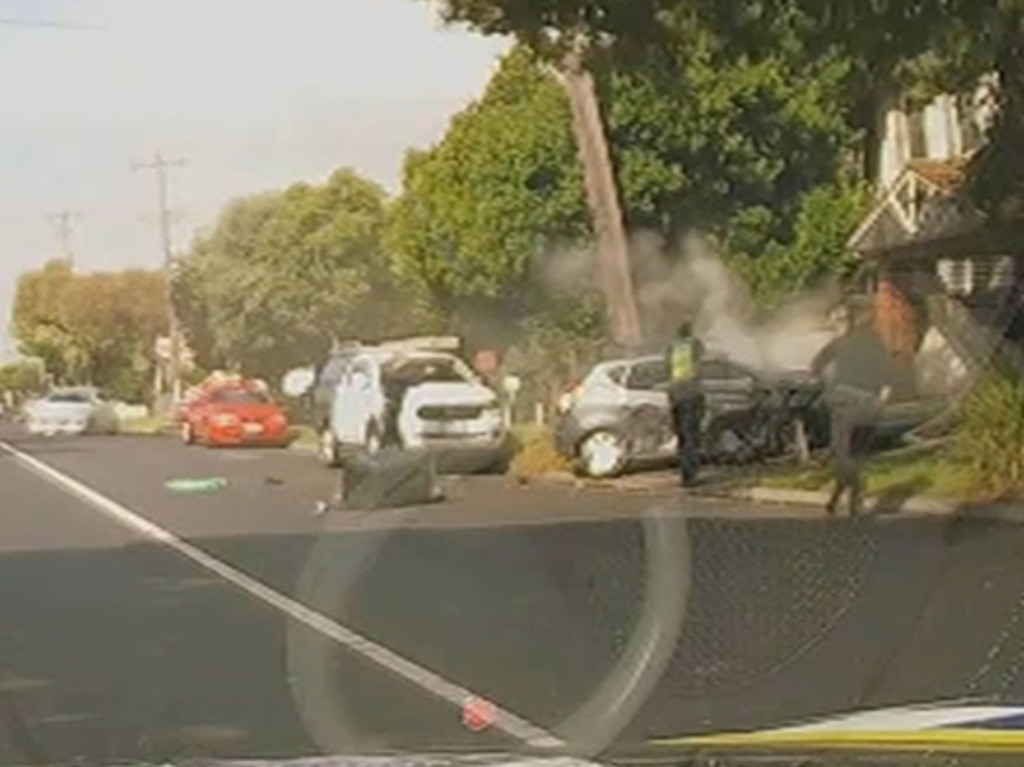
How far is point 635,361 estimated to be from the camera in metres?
26.3

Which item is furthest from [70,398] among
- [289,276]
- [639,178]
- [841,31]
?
[841,31]

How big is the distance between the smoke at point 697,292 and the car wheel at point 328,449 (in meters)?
5.89

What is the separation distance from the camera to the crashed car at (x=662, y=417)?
2548 centimetres

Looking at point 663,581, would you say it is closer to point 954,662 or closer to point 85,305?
point 954,662

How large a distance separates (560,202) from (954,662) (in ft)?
84.0

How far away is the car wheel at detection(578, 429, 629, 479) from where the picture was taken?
83.7 ft

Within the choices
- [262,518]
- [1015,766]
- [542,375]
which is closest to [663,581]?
[262,518]

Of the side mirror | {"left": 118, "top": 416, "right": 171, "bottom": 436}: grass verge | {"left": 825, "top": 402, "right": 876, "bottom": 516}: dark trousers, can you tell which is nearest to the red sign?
{"left": 825, "top": 402, "right": 876, "bottom": 516}: dark trousers

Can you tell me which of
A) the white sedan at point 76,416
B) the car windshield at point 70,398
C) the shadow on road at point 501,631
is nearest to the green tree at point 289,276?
the shadow on road at point 501,631

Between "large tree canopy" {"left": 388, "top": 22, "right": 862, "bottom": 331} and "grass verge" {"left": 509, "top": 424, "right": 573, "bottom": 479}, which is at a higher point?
"large tree canopy" {"left": 388, "top": 22, "right": 862, "bottom": 331}

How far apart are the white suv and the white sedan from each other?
30.2 m

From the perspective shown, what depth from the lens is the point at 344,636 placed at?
12.0m

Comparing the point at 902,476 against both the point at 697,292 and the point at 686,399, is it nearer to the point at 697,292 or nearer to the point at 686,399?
the point at 686,399

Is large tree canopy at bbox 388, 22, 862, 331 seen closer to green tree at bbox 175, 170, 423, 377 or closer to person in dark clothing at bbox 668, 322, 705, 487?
green tree at bbox 175, 170, 423, 377
